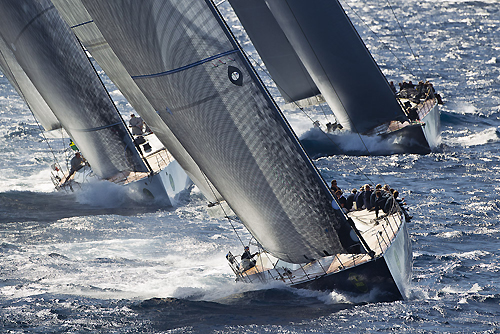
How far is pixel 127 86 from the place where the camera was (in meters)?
12.5

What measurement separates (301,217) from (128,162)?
9616 millimetres

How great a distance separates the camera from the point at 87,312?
35.2 ft

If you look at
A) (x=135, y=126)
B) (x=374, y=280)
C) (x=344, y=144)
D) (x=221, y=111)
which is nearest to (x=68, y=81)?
(x=135, y=126)

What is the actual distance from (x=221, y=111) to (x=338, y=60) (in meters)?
11.2

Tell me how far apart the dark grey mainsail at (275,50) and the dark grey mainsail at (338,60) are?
31.1 inches

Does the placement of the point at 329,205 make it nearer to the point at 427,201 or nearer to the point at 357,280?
the point at 357,280

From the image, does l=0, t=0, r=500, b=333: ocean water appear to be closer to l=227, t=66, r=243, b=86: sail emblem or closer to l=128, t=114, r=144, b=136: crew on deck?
l=128, t=114, r=144, b=136: crew on deck

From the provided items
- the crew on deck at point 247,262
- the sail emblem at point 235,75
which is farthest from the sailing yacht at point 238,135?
the crew on deck at point 247,262

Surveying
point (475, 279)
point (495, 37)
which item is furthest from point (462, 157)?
point (495, 37)

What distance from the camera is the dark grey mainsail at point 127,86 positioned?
11953 millimetres

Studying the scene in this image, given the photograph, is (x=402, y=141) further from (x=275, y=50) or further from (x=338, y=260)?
(x=338, y=260)

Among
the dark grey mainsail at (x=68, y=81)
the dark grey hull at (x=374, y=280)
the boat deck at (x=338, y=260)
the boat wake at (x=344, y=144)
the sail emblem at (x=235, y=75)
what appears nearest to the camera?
the sail emblem at (x=235, y=75)

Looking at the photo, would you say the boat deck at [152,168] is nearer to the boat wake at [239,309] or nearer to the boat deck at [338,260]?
the boat deck at [338,260]

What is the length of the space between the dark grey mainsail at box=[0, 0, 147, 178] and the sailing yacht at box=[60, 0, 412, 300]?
7969 millimetres
